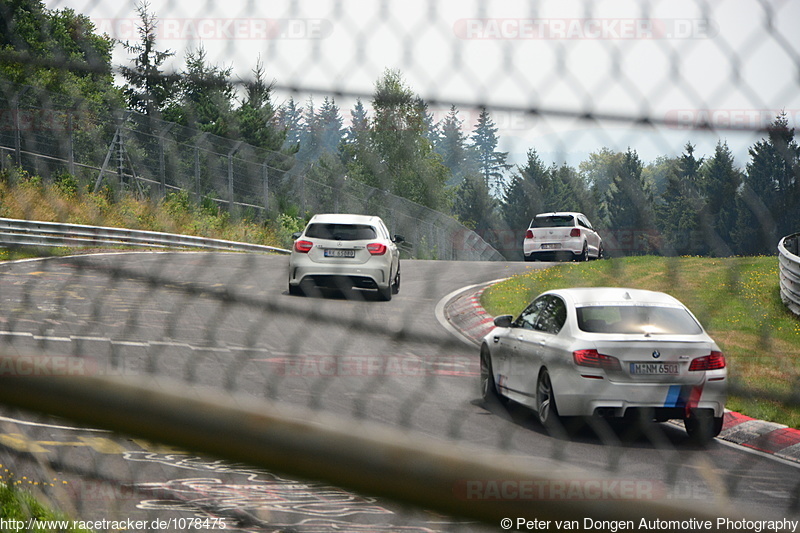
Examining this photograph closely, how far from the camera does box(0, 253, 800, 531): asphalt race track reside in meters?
2.93

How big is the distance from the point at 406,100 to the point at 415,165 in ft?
0.60

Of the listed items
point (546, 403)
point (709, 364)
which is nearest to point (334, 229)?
point (709, 364)

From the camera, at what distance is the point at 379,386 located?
894cm

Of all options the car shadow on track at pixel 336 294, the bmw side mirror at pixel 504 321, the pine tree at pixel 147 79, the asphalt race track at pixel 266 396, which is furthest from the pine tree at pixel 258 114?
the bmw side mirror at pixel 504 321

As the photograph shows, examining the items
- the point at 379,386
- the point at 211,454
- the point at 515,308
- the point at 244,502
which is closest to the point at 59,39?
the point at 211,454

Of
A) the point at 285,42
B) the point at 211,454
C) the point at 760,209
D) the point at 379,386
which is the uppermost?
the point at 285,42

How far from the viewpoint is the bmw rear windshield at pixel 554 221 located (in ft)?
6.91

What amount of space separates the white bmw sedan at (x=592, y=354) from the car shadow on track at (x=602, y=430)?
0.11m

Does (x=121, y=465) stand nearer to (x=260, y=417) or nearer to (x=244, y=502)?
(x=244, y=502)

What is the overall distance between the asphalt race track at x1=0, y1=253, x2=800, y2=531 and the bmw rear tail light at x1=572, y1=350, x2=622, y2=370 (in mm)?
710

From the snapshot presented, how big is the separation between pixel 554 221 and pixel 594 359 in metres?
4.44

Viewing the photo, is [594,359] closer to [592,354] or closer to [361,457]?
[592,354]

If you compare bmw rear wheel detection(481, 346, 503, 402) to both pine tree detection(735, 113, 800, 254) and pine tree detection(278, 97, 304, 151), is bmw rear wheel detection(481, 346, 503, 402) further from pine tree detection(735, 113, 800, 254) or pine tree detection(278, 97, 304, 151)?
pine tree detection(735, 113, 800, 254)

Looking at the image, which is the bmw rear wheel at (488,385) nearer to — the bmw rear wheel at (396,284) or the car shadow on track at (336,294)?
the car shadow on track at (336,294)
